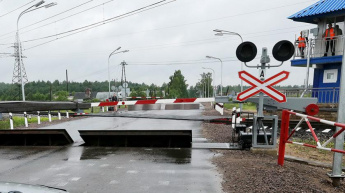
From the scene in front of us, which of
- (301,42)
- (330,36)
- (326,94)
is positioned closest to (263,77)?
(326,94)

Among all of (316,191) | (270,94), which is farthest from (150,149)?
(316,191)

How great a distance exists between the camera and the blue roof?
15055 mm

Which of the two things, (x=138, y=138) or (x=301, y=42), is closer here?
(x=138, y=138)

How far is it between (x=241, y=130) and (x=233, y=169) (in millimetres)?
2949

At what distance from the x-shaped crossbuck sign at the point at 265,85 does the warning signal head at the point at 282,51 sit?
1.21 feet

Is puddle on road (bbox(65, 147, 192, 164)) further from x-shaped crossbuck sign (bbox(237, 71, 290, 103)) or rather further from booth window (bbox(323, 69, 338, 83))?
booth window (bbox(323, 69, 338, 83))

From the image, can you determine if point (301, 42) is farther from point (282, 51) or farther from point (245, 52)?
point (245, 52)

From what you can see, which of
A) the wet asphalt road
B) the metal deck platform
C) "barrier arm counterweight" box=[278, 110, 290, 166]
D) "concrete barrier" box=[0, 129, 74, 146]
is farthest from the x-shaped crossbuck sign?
"concrete barrier" box=[0, 129, 74, 146]

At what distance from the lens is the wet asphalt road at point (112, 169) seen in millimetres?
4785

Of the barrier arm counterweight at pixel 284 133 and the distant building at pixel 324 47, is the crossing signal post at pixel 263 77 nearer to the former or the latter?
the barrier arm counterweight at pixel 284 133

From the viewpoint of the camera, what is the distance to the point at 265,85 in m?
6.42

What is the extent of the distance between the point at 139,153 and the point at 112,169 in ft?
4.95

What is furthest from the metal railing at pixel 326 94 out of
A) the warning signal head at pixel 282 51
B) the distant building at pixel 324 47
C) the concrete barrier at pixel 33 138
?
the concrete barrier at pixel 33 138

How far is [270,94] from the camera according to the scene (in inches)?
252
